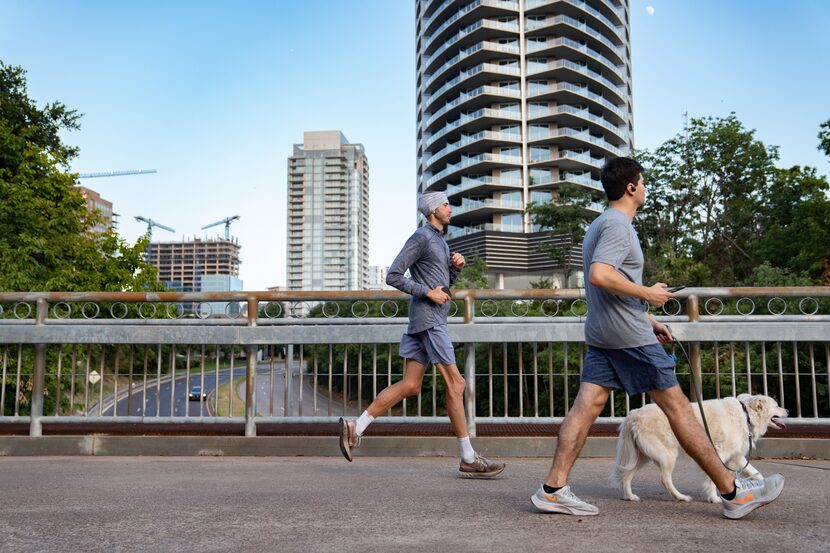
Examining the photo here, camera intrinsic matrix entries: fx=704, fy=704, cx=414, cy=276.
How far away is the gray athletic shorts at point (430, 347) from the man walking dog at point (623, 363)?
1.44m

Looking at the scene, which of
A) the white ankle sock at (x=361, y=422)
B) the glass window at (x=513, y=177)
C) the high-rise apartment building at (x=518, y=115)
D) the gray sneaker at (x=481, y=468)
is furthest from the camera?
the glass window at (x=513, y=177)

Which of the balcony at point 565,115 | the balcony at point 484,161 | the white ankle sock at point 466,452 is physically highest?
the balcony at point 565,115

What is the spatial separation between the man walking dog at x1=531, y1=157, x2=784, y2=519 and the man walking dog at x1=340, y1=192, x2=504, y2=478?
4.70ft

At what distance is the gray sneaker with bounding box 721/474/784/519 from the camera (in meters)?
3.64

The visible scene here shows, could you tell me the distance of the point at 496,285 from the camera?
249 ft

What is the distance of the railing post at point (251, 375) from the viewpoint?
22.7 ft

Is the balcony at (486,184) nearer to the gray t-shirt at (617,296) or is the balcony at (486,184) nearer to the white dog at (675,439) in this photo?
the white dog at (675,439)

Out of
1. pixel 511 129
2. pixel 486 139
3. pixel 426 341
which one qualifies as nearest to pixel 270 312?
pixel 426 341

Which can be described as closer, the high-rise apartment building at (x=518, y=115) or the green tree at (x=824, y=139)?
the green tree at (x=824, y=139)

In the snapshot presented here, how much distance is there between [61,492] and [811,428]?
6.83 metres

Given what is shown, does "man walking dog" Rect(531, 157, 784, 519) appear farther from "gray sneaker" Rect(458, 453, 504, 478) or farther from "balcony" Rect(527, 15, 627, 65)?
"balcony" Rect(527, 15, 627, 65)

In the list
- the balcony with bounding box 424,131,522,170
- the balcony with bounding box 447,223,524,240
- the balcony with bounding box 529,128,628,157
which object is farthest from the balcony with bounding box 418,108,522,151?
the balcony with bounding box 447,223,524,240

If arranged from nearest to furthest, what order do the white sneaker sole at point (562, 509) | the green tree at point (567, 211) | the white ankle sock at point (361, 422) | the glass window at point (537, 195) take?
the white sneaker sole at point (562, 509), the white ankle sock at point (361, 422), the green tree at point (567, 211), the glass window at point (537, 195)

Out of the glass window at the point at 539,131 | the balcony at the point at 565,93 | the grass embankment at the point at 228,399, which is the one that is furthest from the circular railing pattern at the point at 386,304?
the balcony at the point at 565,93
